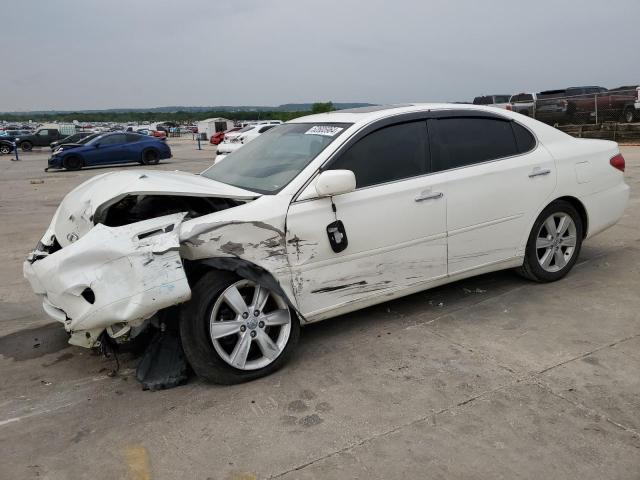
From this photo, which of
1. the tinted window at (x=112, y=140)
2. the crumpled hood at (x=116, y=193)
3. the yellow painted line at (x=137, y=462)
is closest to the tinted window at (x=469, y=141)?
the crumpled hood at (x=116, y=193)

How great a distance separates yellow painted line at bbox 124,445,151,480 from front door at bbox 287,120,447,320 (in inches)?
51.1

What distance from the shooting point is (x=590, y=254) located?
231 inches

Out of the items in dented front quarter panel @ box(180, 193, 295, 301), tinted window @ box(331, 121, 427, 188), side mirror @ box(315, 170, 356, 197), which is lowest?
dented front quarter panel @ box(180, 193, 295, 301)

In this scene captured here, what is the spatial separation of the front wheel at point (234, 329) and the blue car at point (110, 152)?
65.4 ft

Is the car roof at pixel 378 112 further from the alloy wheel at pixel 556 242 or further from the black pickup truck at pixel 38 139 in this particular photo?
the black pickup truck at pixel 38 139

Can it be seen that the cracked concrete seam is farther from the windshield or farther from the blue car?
the blue car

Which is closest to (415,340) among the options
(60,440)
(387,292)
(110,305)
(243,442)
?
(387,292)

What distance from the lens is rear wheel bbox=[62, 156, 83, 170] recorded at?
21125 millimetres

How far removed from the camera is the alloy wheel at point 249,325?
341 cm

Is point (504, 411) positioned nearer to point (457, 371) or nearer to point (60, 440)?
point (457, 371)

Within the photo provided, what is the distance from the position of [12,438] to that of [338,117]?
298 centimetres

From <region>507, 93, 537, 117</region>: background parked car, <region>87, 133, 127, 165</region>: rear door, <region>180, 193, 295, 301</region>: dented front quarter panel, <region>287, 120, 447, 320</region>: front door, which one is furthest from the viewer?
<region>507, 93, 537, 117</region>: background parked car

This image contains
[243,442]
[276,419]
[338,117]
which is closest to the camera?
[243,442]

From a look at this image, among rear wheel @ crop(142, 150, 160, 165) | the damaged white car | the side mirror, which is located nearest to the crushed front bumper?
the damaged white car
